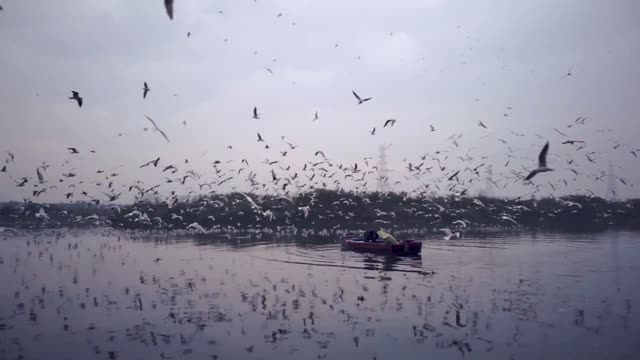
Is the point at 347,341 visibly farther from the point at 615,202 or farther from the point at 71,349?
the point at 615,202

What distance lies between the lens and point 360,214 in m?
62.0

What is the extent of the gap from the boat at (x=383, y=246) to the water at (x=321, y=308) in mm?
1093

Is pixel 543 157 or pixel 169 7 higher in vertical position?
pixel 169 7

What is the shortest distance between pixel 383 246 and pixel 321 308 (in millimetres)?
16746

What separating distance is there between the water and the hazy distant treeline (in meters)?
29.3

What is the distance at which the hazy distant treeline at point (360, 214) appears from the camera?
59.9m

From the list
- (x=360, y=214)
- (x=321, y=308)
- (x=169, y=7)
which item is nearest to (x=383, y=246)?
(x=321, y=308)

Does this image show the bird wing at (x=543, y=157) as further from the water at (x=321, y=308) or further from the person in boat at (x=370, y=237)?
the person in boat at (x=370, y=237)

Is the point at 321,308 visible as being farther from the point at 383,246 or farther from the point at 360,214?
the point at 360,214

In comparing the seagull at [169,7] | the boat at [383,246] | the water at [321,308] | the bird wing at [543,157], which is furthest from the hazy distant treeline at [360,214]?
the seagull at [169,7]

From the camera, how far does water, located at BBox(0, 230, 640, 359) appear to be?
12117 mm

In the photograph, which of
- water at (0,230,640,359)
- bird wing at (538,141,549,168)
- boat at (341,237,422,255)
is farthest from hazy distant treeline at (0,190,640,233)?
bird wing at (538,141,549,168)

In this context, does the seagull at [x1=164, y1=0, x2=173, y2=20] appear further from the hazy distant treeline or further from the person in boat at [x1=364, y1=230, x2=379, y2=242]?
the hazy distant treeline

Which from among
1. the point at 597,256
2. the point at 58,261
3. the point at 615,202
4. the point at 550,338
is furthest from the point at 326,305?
the point at 615,202
